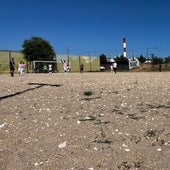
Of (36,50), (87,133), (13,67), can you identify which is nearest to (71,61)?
(36,50)

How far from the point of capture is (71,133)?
406 inches

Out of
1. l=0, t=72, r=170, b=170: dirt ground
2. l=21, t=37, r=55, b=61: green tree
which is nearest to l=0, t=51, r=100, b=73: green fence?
l=21, t=37, r=55, b=61: green tree

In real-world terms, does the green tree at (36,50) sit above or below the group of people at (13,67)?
Answer: above

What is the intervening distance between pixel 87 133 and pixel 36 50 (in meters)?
115

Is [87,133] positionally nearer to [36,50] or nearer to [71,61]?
[71,61]

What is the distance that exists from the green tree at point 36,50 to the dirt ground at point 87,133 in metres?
110

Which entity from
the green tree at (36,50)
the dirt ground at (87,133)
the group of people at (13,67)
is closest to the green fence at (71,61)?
the green tree at (36,50)

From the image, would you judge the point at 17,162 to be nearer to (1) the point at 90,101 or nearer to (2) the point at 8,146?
(2) the point at 8,146

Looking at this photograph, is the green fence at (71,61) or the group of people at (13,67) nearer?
the group of people at (13,67)

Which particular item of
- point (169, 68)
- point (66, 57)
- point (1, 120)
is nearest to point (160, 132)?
point (1, 120)

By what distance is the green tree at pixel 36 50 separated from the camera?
124562mm

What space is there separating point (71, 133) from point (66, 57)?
342 feet

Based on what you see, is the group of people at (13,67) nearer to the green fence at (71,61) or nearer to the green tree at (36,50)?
the green fence at (71,61)

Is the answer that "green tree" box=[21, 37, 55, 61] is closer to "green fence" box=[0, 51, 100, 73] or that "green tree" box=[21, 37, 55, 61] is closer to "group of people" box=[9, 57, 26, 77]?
"green fence" box=[0, 51, 100, 73]
